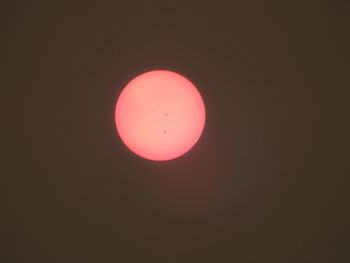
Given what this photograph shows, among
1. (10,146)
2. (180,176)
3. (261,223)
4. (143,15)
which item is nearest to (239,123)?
(180,176)

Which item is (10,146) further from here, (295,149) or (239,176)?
(295,149)

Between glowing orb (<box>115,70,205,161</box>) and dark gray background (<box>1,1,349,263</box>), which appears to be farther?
dark gray background (<box>1,1,349,263</box>)

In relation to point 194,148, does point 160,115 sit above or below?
below

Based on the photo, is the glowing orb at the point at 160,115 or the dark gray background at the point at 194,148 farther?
the dark gray background at the point at 194,148
